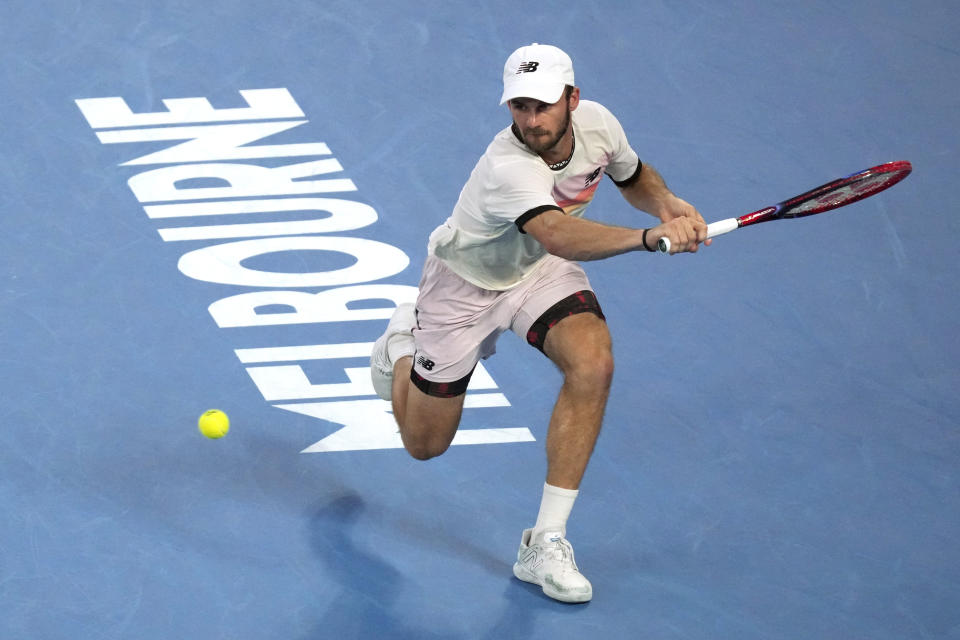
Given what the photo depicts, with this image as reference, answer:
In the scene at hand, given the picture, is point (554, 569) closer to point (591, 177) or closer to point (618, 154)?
point (591, 177)

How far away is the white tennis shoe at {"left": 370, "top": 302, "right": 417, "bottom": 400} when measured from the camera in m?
5.94

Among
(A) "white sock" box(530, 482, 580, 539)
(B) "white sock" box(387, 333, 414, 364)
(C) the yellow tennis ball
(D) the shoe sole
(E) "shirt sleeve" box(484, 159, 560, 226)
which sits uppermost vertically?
(E) "shirt sleeve" box(484, 159, 560, 226)

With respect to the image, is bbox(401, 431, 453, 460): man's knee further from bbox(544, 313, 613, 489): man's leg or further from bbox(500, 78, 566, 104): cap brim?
bbox(500, 78, 566, 104): cap brim

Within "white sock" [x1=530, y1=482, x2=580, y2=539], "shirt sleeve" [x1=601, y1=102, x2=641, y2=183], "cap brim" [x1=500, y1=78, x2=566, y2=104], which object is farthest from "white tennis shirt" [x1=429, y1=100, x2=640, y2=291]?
"white sock" [x1=530, y1=482, x2=580, y2=539]

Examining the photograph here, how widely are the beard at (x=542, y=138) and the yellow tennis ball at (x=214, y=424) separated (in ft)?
5.23

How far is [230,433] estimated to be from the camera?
5898 mm

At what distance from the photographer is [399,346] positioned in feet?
19.3

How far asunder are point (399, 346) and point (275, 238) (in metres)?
1.52

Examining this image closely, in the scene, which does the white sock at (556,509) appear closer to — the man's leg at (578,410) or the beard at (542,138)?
the man's leg at (578,410)

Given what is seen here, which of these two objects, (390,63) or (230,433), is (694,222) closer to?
(230,433)

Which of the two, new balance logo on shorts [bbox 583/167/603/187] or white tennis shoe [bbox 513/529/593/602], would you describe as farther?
new balance logo on shorts [bbox 583/167/603/187]

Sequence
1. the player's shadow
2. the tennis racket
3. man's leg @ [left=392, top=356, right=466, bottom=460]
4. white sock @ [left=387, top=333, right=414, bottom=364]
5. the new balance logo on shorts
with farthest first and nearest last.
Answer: white sock @ [left=387, top=333, right=414, bottom=364]
man's leg @ [left=392, top=356, right=466, bottom=460]
the new balance logo on shorts
the player's shadow
the tennis racket

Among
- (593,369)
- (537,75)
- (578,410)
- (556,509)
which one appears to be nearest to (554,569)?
(556,509)

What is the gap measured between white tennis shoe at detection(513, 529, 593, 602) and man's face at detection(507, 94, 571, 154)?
4.39 ft
